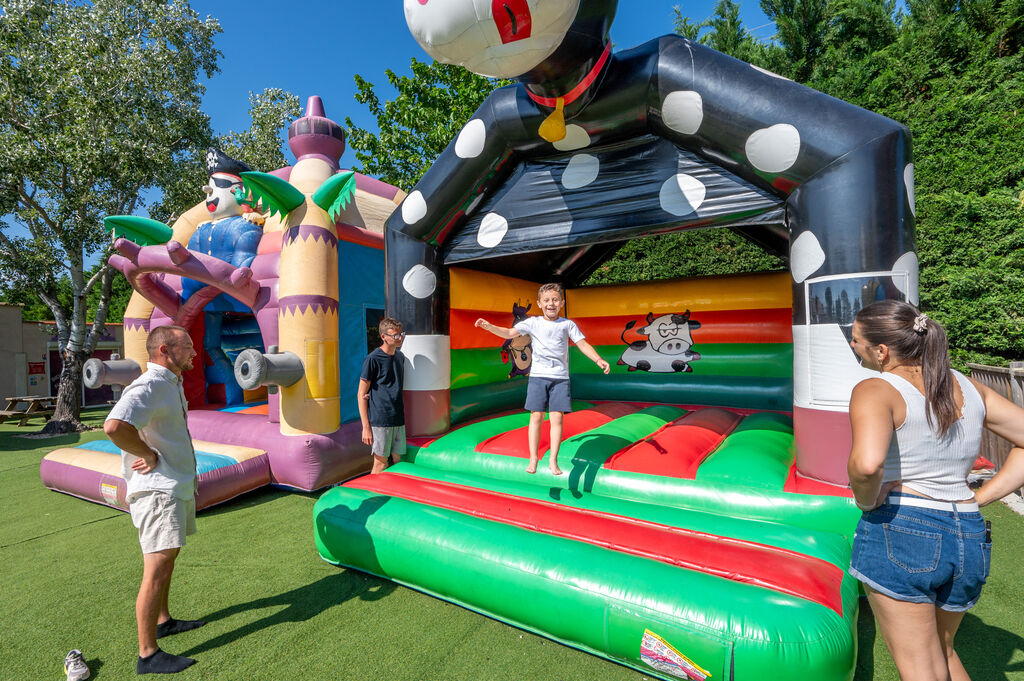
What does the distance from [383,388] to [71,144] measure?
842 cm

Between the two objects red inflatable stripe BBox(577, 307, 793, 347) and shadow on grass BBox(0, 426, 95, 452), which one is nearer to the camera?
red inflatable stripe BBox(577, 307, 793, 347)

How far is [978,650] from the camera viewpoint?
6.14 feet

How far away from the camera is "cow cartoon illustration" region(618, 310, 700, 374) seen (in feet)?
15.8

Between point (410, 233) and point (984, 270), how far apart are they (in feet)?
29.9

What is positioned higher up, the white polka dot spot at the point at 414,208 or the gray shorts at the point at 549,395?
the white polka dot spot at the point at 414,208

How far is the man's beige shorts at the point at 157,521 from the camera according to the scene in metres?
1.89

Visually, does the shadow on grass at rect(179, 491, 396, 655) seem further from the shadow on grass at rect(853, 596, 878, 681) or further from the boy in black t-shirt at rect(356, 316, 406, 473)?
the shadow on grass at rect(853, 596, 878, 681)

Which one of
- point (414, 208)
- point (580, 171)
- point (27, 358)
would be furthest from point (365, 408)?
point (27, 358)

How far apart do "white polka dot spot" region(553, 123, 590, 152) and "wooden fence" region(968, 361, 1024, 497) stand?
3.72m

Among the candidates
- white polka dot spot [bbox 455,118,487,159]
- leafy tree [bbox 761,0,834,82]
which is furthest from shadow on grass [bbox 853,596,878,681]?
leafy tree [bbox 761,0,834,82]

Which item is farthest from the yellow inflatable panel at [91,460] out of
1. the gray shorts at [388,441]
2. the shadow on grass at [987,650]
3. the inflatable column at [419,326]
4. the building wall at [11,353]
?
the building wall at [11,353]

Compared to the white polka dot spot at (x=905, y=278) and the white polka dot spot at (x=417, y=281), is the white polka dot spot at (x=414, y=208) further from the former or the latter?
the white polka dot spot at (x=905, y=278)

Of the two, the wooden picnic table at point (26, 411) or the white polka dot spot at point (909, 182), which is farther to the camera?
the wooden picnic table at point (26, 411)

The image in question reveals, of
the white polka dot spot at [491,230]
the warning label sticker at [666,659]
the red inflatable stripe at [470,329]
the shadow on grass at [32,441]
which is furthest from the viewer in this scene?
the shadow on grass at [32,441]
